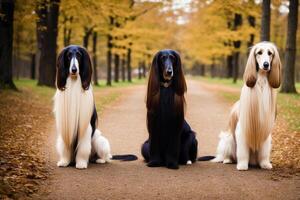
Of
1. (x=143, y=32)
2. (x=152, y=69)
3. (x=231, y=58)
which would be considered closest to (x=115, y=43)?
(x=143, y=32)

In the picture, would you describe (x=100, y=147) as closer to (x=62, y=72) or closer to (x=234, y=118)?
(x=62, y=72)

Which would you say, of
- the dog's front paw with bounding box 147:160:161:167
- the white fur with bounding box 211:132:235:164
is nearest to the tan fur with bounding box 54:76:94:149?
the dog's front paw with bounding box 147:160:161:167

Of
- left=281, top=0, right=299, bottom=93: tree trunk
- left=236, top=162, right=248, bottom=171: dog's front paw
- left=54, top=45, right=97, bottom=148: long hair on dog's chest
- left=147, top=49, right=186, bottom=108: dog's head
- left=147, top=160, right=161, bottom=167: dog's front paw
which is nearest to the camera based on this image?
left=54, top=45, right=97, bottom=148: long hair on dog's chest

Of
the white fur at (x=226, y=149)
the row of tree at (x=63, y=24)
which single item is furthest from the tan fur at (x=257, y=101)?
the row of tree at (x=63, y=24)

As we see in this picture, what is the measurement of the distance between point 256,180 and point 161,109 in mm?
1773

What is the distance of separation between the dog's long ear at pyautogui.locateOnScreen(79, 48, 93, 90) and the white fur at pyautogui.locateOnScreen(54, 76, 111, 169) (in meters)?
0.08

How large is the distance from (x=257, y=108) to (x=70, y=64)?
2880 millimetres

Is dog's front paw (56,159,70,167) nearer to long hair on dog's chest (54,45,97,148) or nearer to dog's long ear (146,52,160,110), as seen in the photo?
long hair on dog's chest (54,45,97,148)

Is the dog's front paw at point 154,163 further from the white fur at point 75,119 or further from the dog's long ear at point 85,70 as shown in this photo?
the dog's long ear at point 85,70

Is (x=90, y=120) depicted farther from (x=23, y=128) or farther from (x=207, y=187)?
(x=23, y=128)

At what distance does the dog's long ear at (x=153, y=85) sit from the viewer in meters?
6.79

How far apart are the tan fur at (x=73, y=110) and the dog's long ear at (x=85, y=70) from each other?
77 millimetres

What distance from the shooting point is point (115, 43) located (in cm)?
3181

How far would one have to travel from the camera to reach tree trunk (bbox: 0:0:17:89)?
18297 mm
